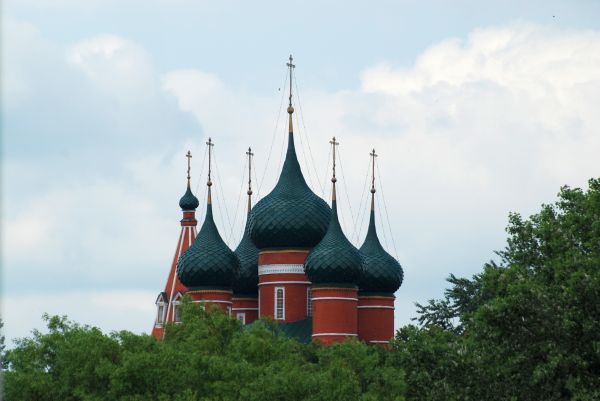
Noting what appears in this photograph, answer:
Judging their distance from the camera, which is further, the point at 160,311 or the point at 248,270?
the point at 160,311

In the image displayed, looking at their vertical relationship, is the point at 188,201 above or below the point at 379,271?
above

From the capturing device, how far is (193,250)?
49.7m

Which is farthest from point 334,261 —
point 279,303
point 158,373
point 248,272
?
point 158,373

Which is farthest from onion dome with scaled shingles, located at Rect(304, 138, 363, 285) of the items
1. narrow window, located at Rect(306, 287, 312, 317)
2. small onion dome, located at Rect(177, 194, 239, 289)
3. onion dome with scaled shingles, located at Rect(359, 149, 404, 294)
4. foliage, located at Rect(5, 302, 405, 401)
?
foliage, located at Rect(5, 302, 405, 401)

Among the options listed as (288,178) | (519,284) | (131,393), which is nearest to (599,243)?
(519,284)

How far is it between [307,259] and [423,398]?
65.8ft

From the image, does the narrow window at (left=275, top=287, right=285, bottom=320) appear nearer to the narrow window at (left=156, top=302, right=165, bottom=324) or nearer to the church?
the church

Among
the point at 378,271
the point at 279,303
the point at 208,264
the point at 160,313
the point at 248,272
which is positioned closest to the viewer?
the point at 208,264

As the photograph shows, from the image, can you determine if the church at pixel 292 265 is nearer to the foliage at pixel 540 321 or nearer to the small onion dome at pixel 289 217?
the small onion dome at pixel 289 217

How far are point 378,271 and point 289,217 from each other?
14.4 ft

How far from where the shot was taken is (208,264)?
160 feet

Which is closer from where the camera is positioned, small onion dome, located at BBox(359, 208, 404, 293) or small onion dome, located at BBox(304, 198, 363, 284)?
small onion dome, located at BBox(304, 198, 363, 284)

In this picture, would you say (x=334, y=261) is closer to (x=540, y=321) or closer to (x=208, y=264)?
(x=208, y=264)

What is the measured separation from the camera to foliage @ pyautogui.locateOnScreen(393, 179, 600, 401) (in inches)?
854
